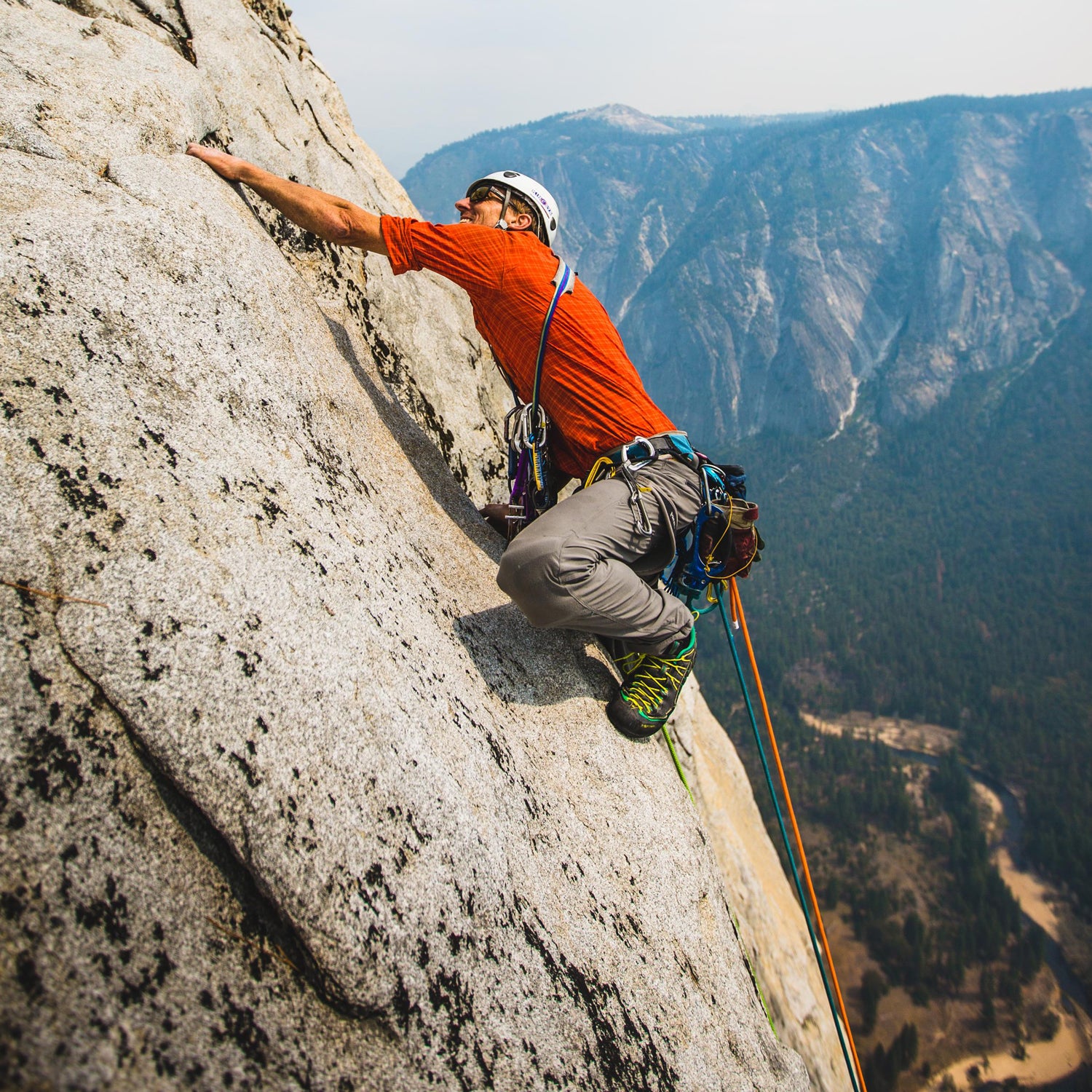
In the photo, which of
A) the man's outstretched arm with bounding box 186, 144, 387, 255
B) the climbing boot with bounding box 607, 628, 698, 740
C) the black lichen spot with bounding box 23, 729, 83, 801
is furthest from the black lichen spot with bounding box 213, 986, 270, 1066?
the man's outstretched arm with bounding box 186, 144, 387, 255

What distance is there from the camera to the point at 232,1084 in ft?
7.24

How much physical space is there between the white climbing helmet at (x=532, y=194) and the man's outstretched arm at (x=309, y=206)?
124 centimetres

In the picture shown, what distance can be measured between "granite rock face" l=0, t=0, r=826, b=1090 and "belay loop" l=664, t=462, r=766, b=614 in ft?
3.56

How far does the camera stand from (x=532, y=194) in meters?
5.52

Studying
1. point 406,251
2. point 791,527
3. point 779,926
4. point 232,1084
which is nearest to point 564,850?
point 232,1084

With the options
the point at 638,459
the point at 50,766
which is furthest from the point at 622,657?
the point at 50,766

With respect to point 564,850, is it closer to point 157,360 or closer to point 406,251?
point 157,360

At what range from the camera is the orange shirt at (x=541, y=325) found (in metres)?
4.71

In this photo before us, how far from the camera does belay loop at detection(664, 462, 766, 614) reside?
4.90m

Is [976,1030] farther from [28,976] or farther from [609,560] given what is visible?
[28,976]

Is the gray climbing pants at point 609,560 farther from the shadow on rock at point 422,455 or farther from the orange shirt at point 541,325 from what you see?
the shadow on rock at point 422,455

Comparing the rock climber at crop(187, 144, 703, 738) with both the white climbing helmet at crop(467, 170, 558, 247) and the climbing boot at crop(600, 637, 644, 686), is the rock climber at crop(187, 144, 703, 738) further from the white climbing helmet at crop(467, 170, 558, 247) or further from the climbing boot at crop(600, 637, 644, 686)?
the white climbing helmet at crop(467, 170, 558, 247)

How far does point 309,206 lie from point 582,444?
2382mm

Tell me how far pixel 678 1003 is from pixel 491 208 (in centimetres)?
562
